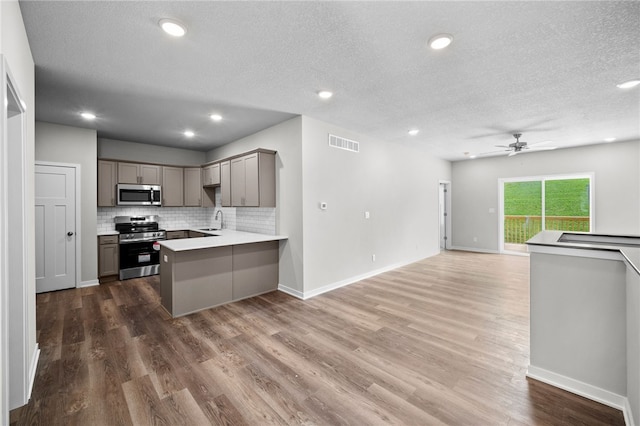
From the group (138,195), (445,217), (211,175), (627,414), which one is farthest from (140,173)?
(445,217)

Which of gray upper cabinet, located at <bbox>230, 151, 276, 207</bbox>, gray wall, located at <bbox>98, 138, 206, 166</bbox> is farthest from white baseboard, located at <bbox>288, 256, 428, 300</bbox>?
gray wall, located at <bbox>98, 138, 206, 166</bbox>

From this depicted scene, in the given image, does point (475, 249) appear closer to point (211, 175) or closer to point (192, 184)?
point (211, 175)

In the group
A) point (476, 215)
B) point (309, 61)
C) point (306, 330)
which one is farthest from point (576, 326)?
point (476, 215)

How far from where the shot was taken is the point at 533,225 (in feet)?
23.8

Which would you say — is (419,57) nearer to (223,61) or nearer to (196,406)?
(223,61)

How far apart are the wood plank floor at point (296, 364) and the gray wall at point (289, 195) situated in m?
0.48

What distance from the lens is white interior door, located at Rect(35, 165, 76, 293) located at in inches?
171

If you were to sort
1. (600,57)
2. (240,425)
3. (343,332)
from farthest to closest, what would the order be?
(343,332)
(600,57)
(240,425)

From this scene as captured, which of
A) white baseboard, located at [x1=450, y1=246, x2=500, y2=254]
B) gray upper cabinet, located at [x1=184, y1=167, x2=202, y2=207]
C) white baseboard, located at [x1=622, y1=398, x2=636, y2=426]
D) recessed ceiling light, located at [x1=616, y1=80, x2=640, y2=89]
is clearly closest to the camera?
white baseboard, located at [x1=622, y1=398, x2=636, y2=426]

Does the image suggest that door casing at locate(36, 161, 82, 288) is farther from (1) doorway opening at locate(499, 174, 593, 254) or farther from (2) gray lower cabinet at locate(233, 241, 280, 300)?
(1) doorway opening at locate(499, 174, 593, 254)

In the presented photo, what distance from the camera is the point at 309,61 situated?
8.48 feet

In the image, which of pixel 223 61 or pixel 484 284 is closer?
pixel 223 61

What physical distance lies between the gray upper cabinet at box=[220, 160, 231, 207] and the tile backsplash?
0.43m

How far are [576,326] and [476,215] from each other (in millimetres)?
6672
